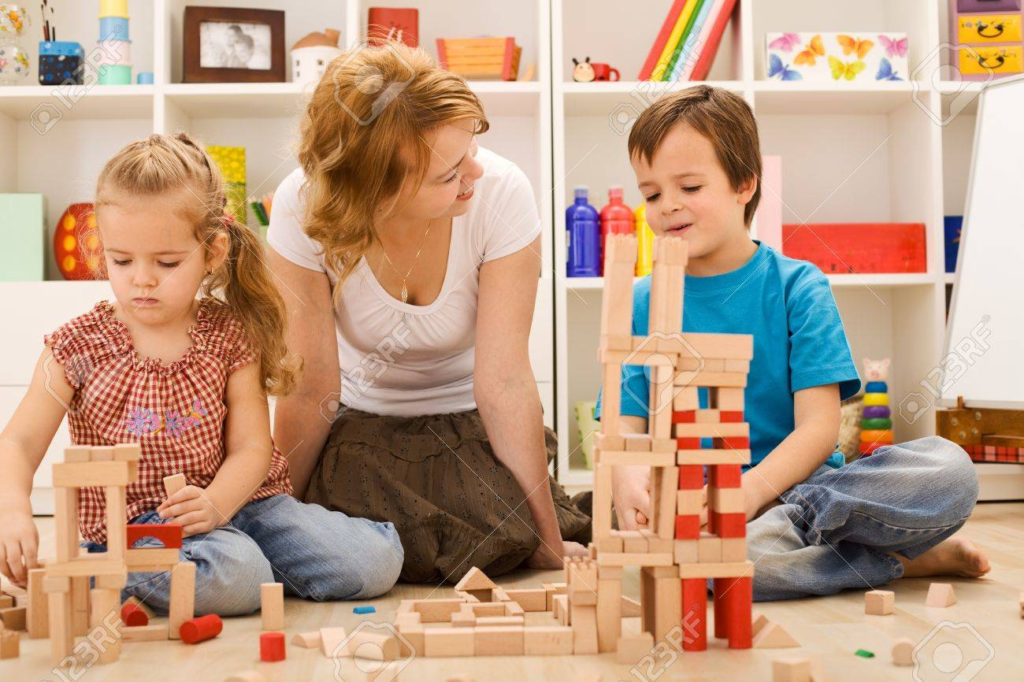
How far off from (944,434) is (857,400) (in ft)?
0.74

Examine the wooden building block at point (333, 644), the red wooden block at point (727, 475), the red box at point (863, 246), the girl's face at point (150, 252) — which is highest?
the red box at point (863, 246)

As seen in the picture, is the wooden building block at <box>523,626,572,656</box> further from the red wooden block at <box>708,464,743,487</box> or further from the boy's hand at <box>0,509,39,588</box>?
the boy's hand at <box>0,509,39,588</box>

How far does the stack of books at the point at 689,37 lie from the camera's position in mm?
2344

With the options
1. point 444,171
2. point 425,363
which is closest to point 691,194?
point 444,171

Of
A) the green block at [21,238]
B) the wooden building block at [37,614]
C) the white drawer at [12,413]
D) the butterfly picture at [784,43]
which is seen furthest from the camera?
the butterfly picture at [784,43]

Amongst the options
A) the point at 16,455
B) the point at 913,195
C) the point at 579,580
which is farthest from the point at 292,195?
the point at 913,195

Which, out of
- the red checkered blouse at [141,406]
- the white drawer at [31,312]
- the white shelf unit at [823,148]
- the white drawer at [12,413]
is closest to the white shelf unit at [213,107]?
the white shelf unit at [823,148]

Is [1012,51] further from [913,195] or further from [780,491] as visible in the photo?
[780,491]

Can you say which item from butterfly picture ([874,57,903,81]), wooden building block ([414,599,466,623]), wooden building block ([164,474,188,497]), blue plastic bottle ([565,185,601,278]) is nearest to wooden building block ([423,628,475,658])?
wooden building block ([414,599,466,623])

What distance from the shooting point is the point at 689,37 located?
7.72 feet

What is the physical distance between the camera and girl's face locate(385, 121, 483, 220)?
124cm

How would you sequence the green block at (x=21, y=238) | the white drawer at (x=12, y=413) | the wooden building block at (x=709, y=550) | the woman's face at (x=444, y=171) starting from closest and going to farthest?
the wooden building block at (x=709, y=550) → the woman's face at (x=444, y=171) → the white drawer at (x=12, y=413) → the green block at (x=21, y=238)

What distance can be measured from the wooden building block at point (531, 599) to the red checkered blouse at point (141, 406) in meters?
0.41

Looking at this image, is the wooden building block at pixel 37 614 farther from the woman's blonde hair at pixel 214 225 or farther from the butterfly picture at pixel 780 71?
the butterfly picture at pixel 780 71
